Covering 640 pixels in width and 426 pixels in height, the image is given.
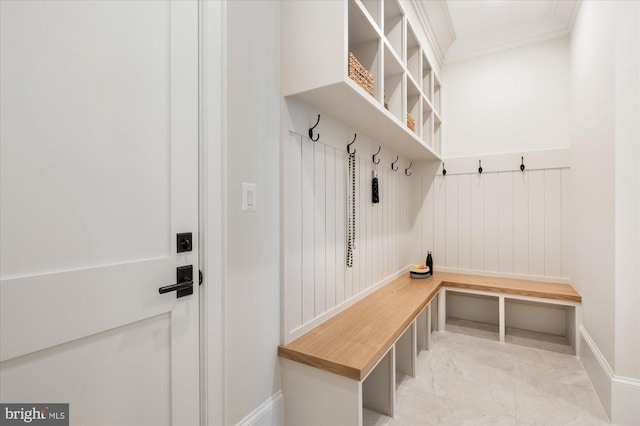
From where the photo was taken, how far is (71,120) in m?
0.82

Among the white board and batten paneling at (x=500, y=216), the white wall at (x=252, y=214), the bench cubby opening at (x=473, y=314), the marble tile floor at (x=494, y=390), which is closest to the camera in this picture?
the white wall at (x=252, y=214)

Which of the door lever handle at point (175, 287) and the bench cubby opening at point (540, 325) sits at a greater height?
the door lever handle at point (175, 287)

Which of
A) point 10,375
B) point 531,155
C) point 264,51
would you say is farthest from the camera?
point 531,155

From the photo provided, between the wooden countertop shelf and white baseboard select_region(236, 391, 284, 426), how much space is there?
211 mm

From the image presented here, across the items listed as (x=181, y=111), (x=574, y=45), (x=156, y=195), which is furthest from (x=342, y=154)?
(x=574, y=45)

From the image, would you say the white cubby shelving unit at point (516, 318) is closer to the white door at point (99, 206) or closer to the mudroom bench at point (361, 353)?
the mudroom bench at point (361, 353)

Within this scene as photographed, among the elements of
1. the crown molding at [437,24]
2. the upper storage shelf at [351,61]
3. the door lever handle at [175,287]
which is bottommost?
the door lever handle at [175,287]

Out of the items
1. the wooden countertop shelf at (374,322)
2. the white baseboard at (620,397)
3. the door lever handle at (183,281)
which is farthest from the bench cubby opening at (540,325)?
the door lever handle at (183,281)

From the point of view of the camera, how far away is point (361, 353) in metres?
1.39

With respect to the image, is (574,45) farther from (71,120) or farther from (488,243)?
(71,120)

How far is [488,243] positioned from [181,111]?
3.00 m

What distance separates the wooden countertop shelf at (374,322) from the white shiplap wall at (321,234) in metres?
0.08

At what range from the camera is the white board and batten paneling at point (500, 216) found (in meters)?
2.76

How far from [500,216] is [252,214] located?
2.64 meters
